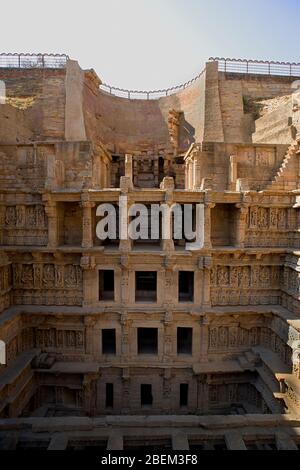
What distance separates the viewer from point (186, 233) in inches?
551

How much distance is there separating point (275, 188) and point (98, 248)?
8535 millimetres

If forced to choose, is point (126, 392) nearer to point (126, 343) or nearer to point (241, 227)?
point (126, 343)

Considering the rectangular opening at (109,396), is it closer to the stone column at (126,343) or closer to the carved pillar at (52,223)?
the stone column at (126,343)

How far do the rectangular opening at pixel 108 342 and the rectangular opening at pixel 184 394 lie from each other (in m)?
→ 3.46

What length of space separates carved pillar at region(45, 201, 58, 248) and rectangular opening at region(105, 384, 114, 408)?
266 inches

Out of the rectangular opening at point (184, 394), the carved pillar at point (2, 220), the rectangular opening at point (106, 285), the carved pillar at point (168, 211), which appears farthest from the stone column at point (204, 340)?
the carved pillar at point (2, 220)

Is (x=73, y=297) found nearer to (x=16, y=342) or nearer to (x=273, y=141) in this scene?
(x=16, y=342)

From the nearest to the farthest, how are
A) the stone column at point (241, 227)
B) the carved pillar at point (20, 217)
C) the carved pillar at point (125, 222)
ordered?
the carved pillar at point (125, 222) → the stone column at point (241, 227) → the carved pillar at point (20, 217)

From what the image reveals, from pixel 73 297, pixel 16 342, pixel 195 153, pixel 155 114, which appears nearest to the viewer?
pixel 16 342

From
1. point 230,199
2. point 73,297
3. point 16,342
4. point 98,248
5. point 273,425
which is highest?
point 230,199

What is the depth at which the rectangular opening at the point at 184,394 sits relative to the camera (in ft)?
45.2

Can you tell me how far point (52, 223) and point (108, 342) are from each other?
20.9 feet

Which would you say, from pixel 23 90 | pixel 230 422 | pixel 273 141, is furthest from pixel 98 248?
pixel 23 90

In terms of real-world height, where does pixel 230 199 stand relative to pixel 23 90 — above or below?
below
